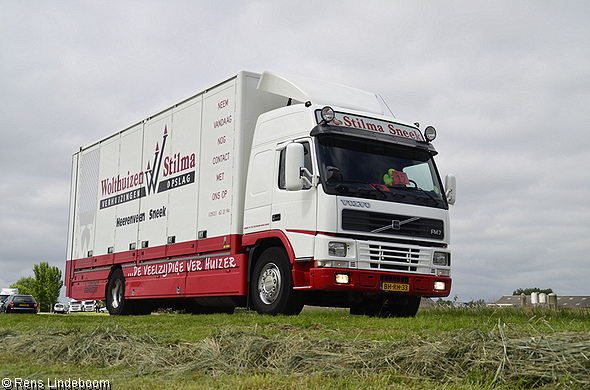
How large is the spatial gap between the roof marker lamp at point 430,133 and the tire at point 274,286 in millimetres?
3629

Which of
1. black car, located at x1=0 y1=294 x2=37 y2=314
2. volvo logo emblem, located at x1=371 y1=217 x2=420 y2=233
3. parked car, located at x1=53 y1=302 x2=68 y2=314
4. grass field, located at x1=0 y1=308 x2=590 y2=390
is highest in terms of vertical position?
volvo logo emblem, located at x1=371 y1=217 x2=420 y2=233

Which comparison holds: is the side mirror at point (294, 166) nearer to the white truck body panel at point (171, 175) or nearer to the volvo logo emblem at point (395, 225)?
the volvo logo emblem at point (395, 225)

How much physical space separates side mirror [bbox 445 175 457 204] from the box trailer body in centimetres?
3

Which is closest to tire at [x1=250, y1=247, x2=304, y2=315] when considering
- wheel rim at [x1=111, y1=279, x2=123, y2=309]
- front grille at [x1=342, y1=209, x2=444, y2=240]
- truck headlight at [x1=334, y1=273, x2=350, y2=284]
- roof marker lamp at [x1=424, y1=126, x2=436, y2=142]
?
truck headlight at [x1=334, y1=273, x2=350, y2=284]

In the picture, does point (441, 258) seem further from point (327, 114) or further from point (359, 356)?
point (359, 356)

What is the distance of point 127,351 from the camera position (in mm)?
5449

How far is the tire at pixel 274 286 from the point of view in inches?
424

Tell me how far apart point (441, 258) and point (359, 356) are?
739 cm

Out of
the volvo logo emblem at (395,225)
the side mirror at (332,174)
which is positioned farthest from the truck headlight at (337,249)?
the side mirror at (332,174)

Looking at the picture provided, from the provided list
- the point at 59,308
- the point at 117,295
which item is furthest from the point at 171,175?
the point at 59,308

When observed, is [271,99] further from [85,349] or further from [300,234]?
[85,349]

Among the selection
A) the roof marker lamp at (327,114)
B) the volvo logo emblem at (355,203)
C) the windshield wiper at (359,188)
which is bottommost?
the volvo logo emblem at (355,203)

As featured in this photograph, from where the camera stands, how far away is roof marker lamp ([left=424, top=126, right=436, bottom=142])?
12.2 meters

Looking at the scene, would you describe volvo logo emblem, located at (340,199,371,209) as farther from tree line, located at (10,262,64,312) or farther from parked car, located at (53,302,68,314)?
tree line, located at (10,262,64,312)
